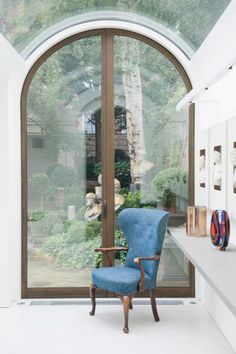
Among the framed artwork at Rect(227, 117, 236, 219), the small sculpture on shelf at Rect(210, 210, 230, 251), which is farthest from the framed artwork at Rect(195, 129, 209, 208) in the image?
the small sculpture on shelf at Rect(210, 210, 230, 251)

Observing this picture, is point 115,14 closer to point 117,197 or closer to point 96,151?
point 96,151

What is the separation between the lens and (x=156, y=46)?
18.1ft

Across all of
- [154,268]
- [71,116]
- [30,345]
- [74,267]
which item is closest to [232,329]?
[154,268]

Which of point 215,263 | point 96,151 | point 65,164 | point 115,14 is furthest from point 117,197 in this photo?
point 215,263

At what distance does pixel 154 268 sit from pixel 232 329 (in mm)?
976

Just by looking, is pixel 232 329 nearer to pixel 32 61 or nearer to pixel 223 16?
pixel 223 16

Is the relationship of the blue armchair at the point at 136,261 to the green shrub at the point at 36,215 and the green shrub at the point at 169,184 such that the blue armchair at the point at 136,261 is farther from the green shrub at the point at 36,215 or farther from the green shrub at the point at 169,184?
Answer: the green shrub at the point at 36,215

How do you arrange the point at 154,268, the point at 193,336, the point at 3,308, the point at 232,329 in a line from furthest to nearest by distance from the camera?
the point at 3,308, the point at 154,268, the point at 193,336, the point at 232,329

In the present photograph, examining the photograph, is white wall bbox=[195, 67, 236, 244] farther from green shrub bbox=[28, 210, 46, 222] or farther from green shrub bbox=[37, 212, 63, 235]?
green shrub bbox=[28, 210, 46, 222]

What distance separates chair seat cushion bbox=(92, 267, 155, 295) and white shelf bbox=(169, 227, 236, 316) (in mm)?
525

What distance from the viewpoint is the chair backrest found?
4.69 m

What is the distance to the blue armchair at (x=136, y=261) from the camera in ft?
14.5

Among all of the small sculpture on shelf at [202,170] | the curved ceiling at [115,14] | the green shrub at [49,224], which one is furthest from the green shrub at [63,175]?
the small sculpture on shelf at [202,170]

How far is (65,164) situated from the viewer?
5.55m
